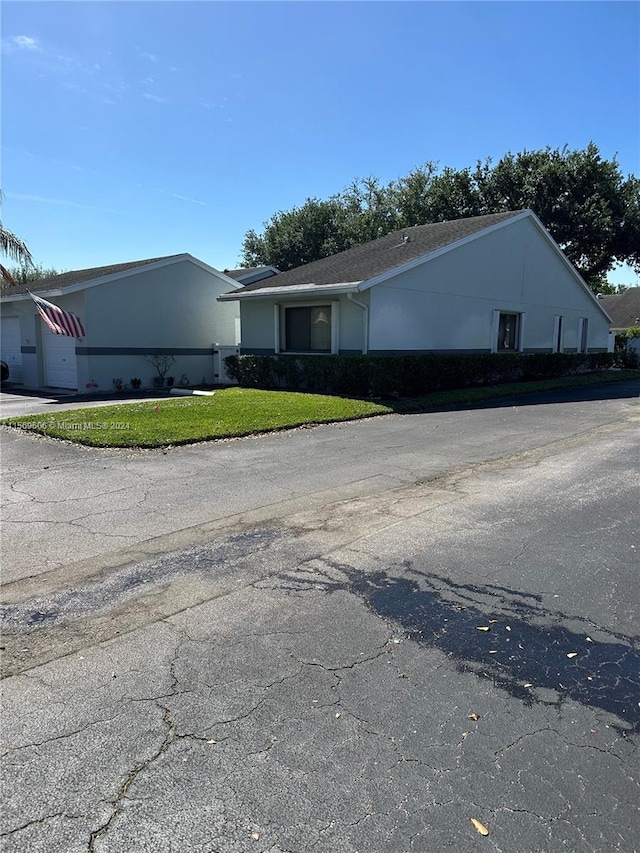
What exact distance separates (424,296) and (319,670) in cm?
1552

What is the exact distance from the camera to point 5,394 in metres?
16.9

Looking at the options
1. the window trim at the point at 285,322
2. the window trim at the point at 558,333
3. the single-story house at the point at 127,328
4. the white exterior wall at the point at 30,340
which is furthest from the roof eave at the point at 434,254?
the white exterior wall at the point at 30,340

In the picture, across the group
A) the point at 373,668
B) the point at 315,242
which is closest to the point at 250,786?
the point at 373,668

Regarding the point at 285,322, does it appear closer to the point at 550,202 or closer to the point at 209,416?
the point at 209,416

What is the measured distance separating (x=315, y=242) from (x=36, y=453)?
36.6 metres

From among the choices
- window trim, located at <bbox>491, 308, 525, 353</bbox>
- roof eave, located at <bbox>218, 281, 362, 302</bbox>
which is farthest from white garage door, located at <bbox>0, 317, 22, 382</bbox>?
A: window trim, located at <bbox>491, 308, 525, 353</bbox>

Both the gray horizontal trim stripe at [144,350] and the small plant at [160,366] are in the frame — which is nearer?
the gray horizontal trim stripe at [144,350]

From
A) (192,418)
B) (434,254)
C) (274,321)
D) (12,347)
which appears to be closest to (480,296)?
(434,254)

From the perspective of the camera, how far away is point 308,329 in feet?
58.0

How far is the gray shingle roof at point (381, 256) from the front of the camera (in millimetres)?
16578

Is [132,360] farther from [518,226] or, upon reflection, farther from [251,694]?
[251,694]

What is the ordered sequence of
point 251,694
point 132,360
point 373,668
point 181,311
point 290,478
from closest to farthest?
point 251,694
point 373,668
point 290,478
point 132,360
point 181,311

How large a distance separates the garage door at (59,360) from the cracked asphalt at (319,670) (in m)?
12.5

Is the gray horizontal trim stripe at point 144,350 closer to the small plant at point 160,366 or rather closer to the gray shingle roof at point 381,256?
the small plant at point 160,366
